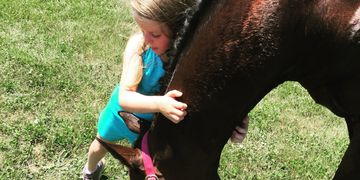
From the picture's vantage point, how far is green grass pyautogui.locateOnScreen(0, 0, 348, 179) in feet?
11.3

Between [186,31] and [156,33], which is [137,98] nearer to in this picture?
[156,33]

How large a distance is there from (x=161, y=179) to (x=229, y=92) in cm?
39

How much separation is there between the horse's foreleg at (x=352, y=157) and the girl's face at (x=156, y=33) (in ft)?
2.55

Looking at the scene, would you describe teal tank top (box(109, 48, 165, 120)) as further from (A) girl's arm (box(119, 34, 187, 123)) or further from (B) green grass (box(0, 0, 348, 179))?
(B) green grass (box(0, 0, 348, 179))

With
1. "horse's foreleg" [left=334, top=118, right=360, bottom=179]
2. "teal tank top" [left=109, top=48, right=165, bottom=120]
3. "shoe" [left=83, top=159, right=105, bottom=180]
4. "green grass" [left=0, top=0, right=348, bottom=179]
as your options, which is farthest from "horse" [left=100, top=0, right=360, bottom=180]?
"shoe" [left=83, top=159, right=105, bottom=180]

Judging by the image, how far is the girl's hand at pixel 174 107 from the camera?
179 centimetres

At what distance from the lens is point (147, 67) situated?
2.48 m

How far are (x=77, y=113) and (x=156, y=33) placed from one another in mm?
1926

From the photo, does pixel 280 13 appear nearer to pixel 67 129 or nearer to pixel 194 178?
pixel 194 178

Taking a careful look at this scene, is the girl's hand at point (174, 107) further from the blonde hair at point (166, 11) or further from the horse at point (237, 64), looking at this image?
the blonde hair at point (166, 11)

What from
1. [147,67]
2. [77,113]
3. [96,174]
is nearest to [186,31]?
[147,67]

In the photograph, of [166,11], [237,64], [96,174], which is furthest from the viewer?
[96,174]

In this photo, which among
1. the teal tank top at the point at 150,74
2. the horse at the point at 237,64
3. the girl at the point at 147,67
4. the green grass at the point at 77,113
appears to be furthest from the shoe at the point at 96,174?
the horse at the point at 237,64

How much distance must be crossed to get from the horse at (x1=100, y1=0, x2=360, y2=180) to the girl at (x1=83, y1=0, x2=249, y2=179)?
0.22 ft
